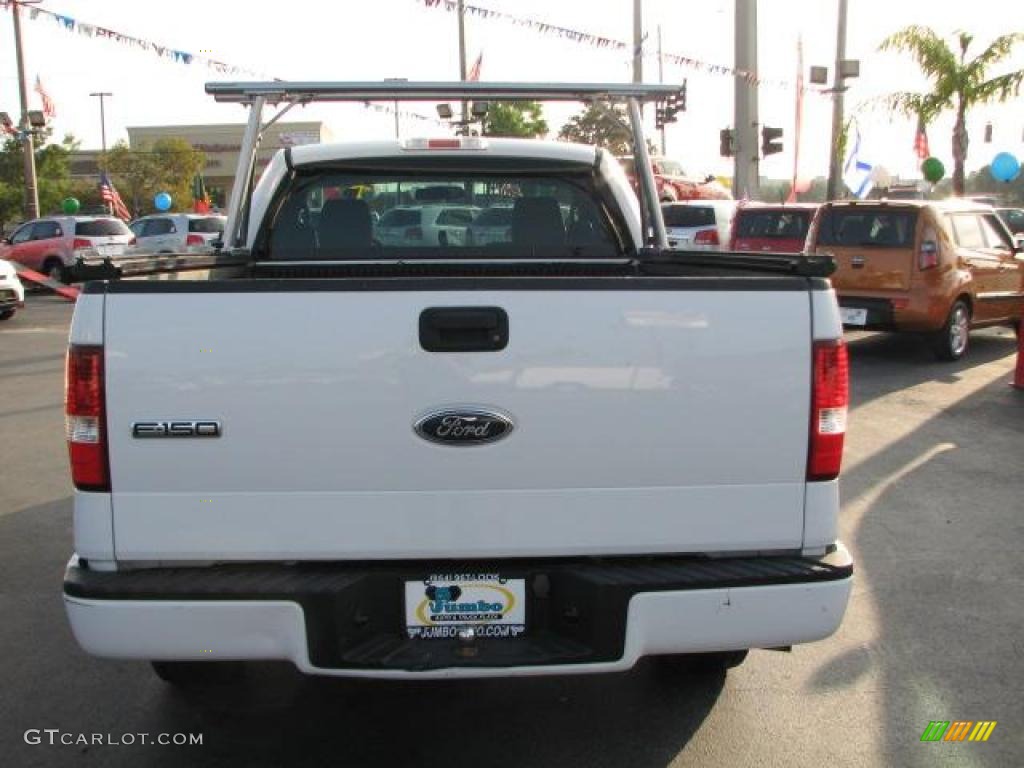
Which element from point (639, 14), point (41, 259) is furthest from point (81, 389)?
point (639, 14)

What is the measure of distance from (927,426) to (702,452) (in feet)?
A: 20.1

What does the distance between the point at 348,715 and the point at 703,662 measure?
127cm

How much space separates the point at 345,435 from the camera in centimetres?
268

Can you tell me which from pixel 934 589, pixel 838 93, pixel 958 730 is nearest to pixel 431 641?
pixel 958 730

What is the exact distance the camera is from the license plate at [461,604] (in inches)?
110

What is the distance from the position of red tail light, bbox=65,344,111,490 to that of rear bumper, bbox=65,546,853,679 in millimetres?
291

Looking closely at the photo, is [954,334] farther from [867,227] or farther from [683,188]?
[683,188]

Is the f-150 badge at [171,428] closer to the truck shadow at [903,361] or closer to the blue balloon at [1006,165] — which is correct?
the truck shadow at [903,361]

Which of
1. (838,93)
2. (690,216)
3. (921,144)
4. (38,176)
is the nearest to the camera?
(690,216)

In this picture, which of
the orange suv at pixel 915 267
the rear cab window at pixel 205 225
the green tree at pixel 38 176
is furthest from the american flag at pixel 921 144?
the green tree at pixel 38 176

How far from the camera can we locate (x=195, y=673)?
360 cm

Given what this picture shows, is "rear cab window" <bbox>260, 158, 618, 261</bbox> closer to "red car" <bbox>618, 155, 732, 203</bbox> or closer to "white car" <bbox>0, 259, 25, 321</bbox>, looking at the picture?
"white car" <bbox>0, 259, 25, 321</bbox>

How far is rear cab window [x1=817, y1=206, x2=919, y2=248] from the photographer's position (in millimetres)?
10961

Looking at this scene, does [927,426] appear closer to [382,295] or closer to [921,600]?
[921,600]
